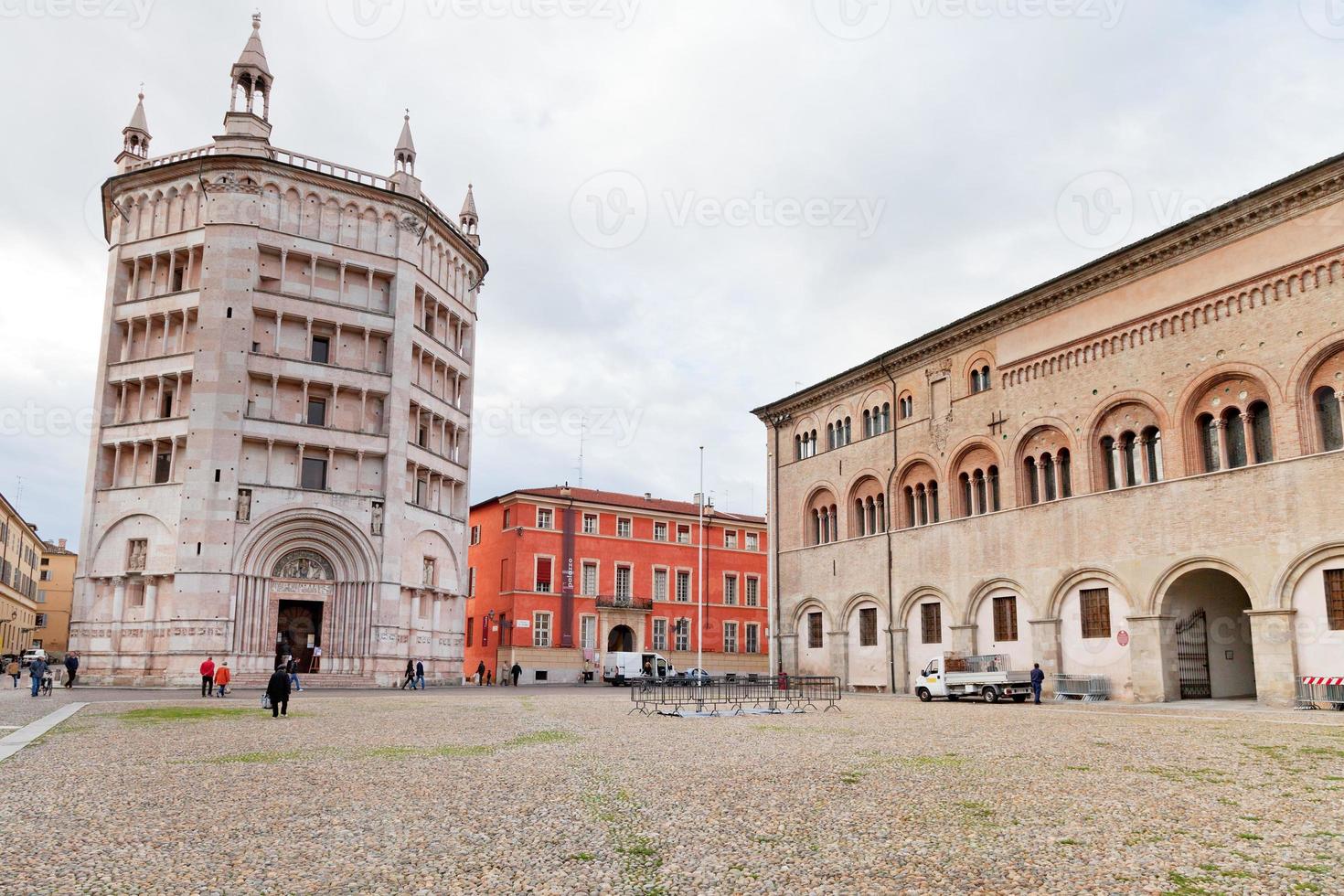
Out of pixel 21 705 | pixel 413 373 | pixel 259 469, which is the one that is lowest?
pixel 21 705

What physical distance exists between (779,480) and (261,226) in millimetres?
29450

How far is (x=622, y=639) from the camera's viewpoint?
2611 inches

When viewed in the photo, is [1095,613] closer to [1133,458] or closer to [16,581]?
[1133,458]

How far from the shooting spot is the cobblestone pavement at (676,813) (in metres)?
7.42

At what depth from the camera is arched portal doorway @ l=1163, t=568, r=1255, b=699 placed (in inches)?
1219

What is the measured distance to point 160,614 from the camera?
44156mm

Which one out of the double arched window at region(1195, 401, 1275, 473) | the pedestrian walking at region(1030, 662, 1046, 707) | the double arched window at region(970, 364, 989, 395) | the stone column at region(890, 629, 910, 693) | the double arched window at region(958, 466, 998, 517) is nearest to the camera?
the double arched window at region(1195, 401, 1275, 473)

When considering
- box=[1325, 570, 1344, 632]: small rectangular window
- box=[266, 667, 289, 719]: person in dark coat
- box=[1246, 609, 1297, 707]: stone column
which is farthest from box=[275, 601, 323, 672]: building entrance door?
box=[1325, 570, 1344, 632]: small rectangular window

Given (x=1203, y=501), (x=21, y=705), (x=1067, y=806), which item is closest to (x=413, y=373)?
(x=21, y=705)

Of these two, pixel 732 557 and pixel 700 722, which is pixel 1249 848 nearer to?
pixel 700 722

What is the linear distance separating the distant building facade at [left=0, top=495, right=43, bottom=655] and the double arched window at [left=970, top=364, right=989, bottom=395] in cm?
7068

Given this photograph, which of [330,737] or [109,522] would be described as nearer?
[330,737]

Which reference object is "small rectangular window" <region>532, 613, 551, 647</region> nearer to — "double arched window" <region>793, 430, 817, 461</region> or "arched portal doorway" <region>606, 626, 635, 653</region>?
"arched portal doorway" <region>606, 626, 635, 653</region>

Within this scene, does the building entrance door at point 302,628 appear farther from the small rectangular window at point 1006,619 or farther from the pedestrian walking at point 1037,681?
the pedestrian walking at point 1037,681
